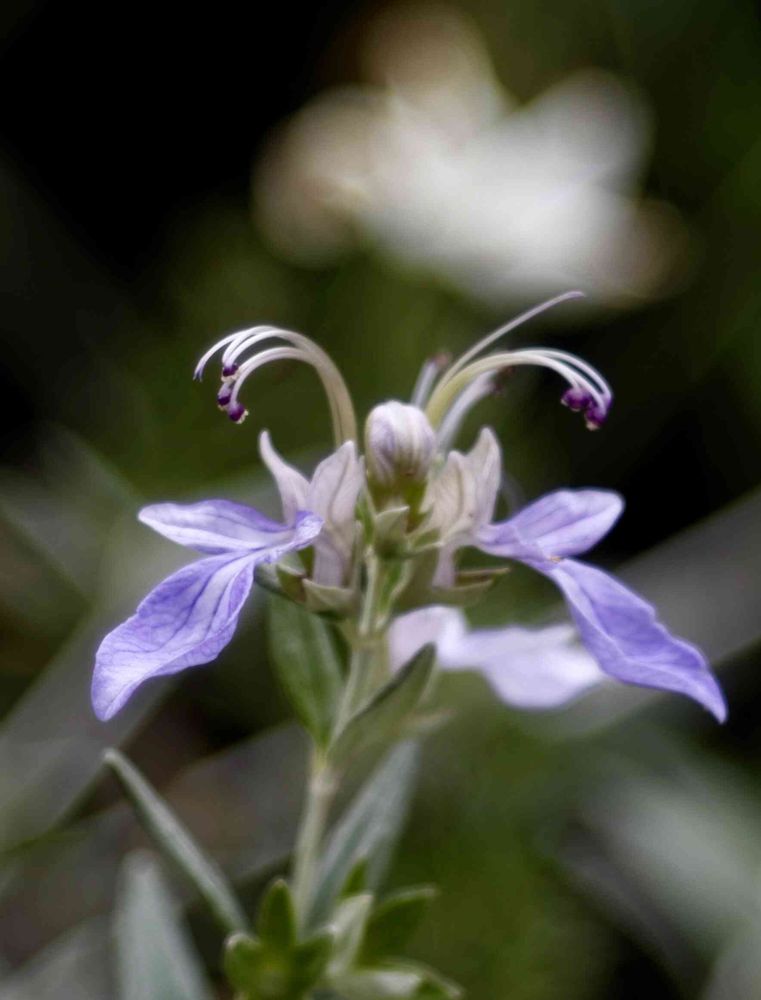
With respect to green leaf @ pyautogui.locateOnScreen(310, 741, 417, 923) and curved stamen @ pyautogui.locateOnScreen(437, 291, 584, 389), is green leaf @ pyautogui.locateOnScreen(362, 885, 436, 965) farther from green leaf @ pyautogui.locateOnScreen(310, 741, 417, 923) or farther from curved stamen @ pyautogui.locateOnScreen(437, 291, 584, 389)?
curved stamen @ pyautogui.locateOnScreen(437, 291, 584, 389)

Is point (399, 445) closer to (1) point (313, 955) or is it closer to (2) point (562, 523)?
(2) point (562, 523)

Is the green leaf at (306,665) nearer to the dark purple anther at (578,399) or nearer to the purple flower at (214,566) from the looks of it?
the purple flower at (214,566)

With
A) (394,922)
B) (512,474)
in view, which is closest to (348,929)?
(394,922)

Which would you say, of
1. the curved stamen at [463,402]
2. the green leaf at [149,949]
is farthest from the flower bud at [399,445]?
the green leaf at [149,949]

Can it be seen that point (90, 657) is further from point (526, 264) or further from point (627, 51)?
point (627, 51)

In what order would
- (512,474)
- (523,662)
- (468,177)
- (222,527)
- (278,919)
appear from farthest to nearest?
1. (468,177)
2. (512,474)
3. (523,662)
4. (278,919)
5. (222,527)

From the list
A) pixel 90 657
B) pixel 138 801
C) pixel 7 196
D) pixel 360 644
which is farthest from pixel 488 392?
pixel 7 196

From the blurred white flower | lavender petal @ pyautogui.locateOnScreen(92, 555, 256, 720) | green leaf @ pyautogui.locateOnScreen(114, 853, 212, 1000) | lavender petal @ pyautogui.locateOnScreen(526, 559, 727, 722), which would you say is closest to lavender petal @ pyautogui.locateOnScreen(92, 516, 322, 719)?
lavender petal @ pyautogui.locateOnScreen(92, 555, 256, 720)
